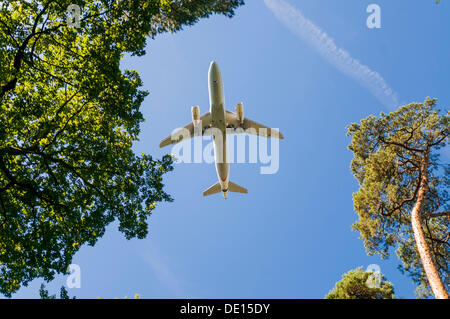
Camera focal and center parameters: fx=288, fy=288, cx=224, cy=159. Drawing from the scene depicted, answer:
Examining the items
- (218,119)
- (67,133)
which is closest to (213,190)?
(218,119)

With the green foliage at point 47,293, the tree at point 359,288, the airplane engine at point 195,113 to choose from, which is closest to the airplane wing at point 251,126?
the airplane engine at point 195,113

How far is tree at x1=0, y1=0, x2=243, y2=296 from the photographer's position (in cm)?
1131

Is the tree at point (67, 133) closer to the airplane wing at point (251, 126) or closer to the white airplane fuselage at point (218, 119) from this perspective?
the white airplane fuselage at point (218, 119)

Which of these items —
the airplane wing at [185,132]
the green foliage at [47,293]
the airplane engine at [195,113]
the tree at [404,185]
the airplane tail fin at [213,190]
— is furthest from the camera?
the airplane tail fin at [213,190]

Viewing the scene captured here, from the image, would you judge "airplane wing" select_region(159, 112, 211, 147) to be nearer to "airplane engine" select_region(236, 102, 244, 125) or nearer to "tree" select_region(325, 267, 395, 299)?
"airplane engine" select_region(236, 102, 244, 125)

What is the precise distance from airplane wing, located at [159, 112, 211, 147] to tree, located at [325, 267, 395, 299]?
54.4 feet

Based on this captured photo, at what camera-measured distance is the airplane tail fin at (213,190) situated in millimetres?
29969

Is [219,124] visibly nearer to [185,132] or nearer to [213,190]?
[185,132]

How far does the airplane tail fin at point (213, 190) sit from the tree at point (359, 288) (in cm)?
1372
